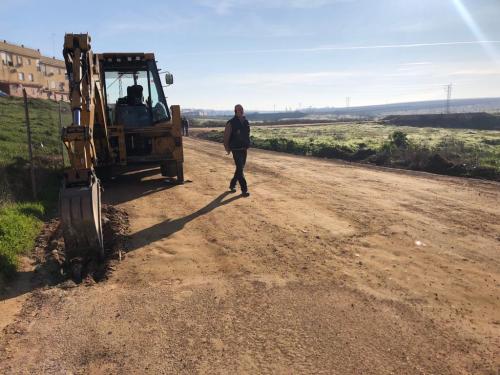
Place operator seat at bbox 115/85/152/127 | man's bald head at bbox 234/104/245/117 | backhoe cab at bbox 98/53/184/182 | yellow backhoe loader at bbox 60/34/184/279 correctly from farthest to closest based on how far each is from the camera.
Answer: operator seat at bbox 115/85/152/127
backhoe cab at bbox 98/53/184/182
man's bald head at bbox 234/104/245/117
yellow backhoe loader at bbox 60/34/184/279

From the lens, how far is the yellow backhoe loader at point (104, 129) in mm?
5625

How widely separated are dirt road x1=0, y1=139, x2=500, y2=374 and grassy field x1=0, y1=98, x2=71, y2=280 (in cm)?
149

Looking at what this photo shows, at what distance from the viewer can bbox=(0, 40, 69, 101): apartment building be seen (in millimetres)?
60375

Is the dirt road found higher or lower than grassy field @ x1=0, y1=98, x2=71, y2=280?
lower

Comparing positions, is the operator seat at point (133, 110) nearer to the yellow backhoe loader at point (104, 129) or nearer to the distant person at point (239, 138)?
the yellow backhoe loader at point (104, 129)

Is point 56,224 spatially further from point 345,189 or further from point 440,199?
point 440,199

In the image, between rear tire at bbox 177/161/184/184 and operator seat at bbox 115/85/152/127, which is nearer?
rear tire at bbox 177/161/184/184

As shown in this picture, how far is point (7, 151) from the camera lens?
11.7m

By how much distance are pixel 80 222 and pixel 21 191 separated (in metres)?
4.41

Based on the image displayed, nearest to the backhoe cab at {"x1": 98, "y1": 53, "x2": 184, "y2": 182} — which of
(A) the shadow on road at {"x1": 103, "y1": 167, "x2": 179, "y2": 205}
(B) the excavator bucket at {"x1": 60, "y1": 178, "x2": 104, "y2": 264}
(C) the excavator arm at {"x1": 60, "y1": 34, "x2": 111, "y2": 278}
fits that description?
(A) the shadow on road at {"x1": 103, "y1": 167, "x2": 179, "y2": 205}

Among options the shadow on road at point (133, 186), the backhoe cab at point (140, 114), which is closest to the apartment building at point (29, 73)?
the shadow on road at point (133, 186)

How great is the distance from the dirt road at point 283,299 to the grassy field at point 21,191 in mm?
1492

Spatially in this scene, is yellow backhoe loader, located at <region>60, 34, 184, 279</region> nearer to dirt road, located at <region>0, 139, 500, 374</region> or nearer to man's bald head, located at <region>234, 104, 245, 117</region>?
dirt road, located at <region>0, 139, 500, 374</region>

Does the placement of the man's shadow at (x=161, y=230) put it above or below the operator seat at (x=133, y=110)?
below
